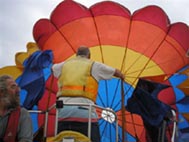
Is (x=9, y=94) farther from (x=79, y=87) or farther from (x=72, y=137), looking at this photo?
(x=79, y=87)

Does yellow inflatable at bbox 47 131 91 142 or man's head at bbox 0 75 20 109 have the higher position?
man's head at bbox 0 75 20 109

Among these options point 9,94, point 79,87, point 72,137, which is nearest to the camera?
point 9,94

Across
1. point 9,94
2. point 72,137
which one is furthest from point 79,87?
point 9,94

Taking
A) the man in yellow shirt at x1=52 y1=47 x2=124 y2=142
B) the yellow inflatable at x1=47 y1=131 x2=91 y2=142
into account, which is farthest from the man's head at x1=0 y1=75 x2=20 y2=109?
the man in yellow shirt at x1=52 y1=47 x2=124 y2=142

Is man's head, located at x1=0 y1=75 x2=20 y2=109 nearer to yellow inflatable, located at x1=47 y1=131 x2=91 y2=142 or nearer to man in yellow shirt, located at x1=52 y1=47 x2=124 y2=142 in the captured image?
yellow inflatable, located at x1=47 y1=131 x2=91 y2=142

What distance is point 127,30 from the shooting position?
6961 mm

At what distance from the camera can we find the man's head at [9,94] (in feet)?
8.99

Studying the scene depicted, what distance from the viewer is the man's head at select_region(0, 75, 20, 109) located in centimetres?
274

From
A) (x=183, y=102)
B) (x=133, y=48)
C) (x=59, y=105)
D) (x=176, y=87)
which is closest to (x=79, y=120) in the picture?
(x=59, y=105)

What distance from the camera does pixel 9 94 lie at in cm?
276

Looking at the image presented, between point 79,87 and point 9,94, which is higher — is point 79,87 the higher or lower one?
the higher one

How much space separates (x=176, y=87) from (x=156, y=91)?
5.12 ft

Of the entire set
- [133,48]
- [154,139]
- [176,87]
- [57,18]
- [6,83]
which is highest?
[57,18]

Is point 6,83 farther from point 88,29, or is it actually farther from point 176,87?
point 88,29
